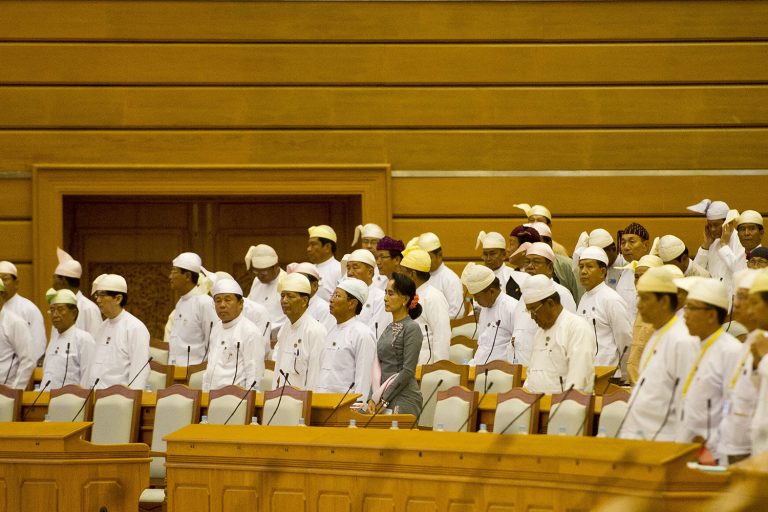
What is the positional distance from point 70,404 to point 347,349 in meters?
1.65

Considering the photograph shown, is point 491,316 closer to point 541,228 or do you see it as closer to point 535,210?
point 541,228

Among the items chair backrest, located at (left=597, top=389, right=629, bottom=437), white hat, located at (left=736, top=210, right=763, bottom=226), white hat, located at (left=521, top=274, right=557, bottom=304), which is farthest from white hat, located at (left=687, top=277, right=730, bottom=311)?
white hat, located at (left=736, top=210, right=763, bottom=226)

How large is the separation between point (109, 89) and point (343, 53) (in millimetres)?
1960

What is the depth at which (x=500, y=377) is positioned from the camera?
301 inches

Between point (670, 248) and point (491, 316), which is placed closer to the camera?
point (491, 316)

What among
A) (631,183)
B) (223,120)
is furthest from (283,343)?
(631,183)

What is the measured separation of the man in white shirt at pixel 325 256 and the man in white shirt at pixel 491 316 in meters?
1.66

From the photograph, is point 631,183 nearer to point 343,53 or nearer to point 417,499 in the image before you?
point 343,53

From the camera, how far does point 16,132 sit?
36.1 ft

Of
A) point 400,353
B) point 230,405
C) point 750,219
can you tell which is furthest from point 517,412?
point 750,219

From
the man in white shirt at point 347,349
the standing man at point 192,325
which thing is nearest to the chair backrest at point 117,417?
the man in white shirt at point 347,349

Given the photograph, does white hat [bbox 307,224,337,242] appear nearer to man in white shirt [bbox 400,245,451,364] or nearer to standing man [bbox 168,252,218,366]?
standing man [bbox 168,252,218,366]

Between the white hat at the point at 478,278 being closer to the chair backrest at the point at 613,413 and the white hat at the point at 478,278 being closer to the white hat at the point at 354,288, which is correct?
the white hat at the point at 354,288

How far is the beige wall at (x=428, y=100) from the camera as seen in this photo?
11008 mm
